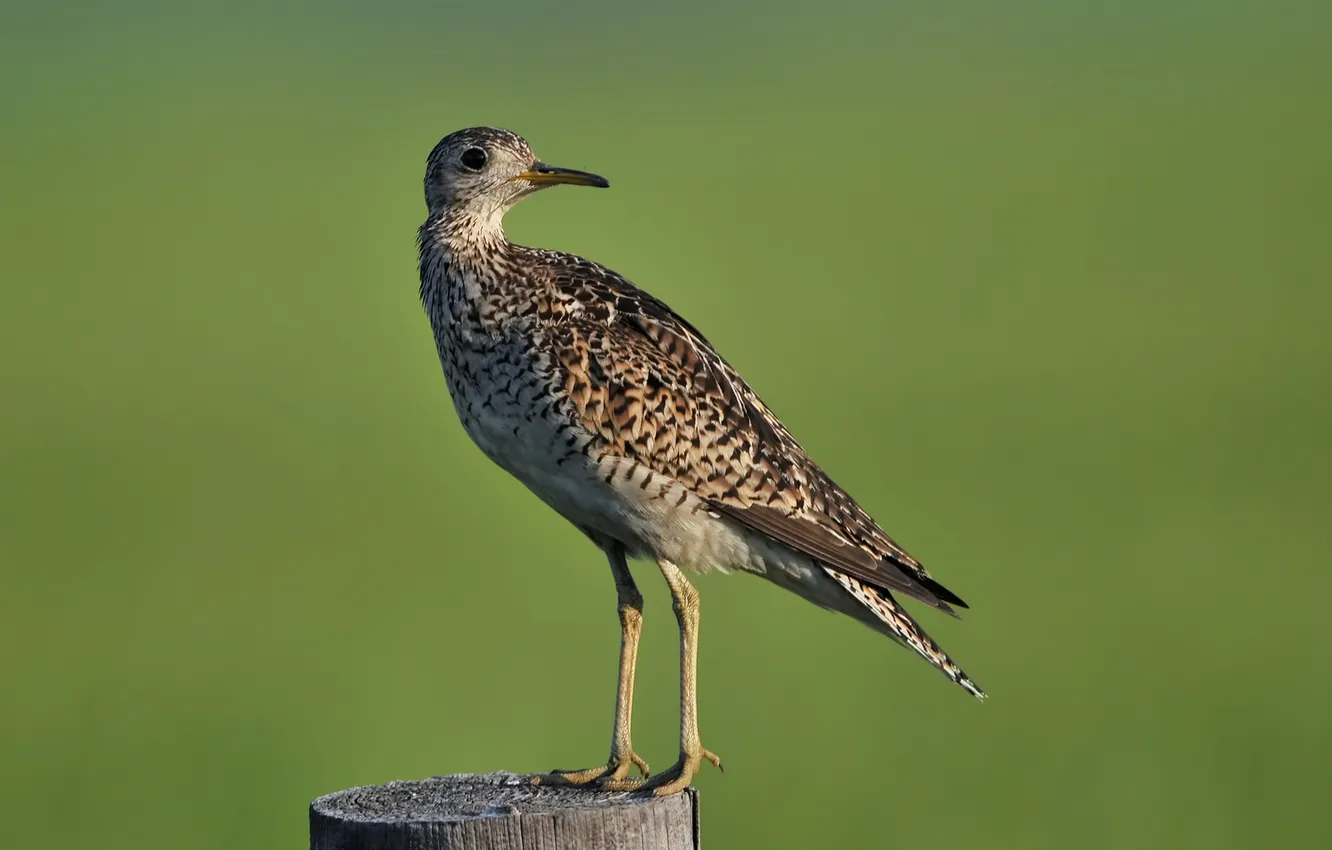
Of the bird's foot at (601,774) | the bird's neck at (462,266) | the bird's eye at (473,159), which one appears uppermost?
the bird's eye at (473,159)

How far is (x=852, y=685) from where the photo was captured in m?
14.4

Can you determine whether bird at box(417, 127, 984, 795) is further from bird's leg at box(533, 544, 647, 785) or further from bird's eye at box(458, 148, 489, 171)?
bird's eye at box(458, 148, 489, 171)

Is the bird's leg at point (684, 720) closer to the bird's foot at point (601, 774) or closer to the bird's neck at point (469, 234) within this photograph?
the bird's foot at point (601, 774)

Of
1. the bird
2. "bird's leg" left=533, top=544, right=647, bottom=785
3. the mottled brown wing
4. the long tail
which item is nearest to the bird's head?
the bird

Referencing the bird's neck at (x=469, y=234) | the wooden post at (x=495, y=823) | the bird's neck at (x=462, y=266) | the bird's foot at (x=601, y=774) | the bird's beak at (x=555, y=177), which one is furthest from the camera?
the bird's beak at (x=555, y=177)

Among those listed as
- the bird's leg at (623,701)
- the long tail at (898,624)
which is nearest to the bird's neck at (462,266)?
the bird's leg at (623,701)

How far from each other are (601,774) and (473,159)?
3.10 metres

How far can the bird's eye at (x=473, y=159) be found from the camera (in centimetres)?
902

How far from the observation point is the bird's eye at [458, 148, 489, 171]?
902cm

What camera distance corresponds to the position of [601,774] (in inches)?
305

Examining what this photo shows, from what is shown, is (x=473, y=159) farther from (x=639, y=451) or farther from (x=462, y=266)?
(x=639, y=451)

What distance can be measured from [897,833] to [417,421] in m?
11.8

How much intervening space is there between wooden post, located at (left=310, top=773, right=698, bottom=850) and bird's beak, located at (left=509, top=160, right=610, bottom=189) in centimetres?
331

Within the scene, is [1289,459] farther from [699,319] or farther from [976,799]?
[976,799]
